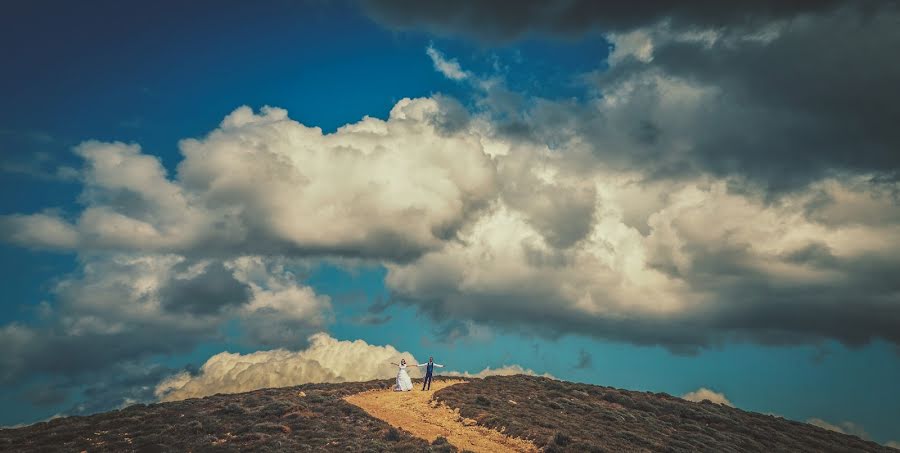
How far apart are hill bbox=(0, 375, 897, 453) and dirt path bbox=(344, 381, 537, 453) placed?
0.14m

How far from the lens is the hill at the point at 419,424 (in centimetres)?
3262

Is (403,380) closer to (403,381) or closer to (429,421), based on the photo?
(403,381)

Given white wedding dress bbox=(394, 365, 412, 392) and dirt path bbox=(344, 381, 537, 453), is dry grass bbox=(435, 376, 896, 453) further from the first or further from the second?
white wedding dress bbox=(394, 365, 412, 392)

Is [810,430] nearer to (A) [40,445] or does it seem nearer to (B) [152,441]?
(B) [152,441]

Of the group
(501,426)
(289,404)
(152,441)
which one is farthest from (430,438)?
(152,441)

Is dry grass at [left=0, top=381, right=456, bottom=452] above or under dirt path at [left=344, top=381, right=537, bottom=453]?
under

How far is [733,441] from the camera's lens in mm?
40656

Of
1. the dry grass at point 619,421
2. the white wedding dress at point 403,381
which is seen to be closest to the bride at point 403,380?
the white wedding dress at point 403,381

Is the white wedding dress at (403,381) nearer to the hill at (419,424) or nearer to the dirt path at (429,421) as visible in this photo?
the dirt path at (429,421)

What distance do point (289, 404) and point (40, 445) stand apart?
613 inches

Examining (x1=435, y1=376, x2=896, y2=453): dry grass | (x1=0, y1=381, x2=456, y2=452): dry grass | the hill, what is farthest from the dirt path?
(x1=0, y1=381, x2=456, y2=452): dry grass

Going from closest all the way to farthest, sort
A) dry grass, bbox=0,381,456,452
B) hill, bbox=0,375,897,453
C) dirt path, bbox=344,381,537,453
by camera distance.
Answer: dirt path, bbox=344,381,537,453
dry grass, bbox=0,381,456,452
hill, bbox=0,375,897,453

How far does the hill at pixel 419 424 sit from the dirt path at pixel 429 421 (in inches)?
5.7

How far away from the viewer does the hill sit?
32.6 meters
